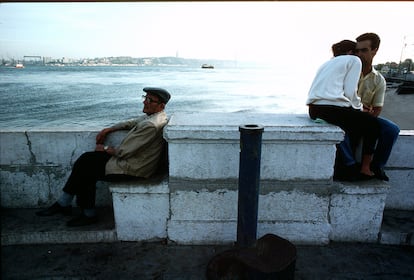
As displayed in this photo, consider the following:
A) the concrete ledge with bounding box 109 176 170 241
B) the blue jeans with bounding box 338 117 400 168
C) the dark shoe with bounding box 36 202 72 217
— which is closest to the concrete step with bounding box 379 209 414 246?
the blue jeans with bounding box 338 117 400 168

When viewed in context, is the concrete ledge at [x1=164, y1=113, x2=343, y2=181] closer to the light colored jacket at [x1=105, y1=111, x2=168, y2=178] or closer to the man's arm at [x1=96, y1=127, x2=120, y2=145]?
the light colored jacket at [x1=105, y1=111, x2=168, y2=178]

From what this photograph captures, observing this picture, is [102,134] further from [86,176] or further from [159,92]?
[159,92]

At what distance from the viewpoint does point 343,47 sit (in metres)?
3.20

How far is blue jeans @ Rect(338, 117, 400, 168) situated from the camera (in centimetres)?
309

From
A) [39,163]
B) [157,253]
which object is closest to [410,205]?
[157,253]

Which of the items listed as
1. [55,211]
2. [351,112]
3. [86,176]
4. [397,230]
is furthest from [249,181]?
[55,211]

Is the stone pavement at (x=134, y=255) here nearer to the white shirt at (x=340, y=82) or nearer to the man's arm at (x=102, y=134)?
the man's arm at (x=102, y=134)

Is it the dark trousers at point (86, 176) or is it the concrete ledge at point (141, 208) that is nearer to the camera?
the concrete ledge at point (141, 208)

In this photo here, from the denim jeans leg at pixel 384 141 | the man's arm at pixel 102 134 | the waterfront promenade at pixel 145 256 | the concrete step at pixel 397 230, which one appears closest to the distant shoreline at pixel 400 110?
the concrete step at pixel 397 230

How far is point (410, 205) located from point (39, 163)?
428cm

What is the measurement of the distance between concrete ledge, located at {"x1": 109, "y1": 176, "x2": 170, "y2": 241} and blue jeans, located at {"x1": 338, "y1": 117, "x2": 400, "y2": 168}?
183cm

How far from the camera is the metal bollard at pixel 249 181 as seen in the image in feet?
7.87

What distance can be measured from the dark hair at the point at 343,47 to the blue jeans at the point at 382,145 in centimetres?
79

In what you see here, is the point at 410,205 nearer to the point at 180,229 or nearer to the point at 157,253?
the point at 180,229
